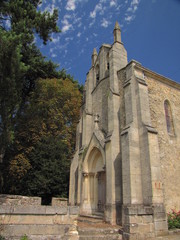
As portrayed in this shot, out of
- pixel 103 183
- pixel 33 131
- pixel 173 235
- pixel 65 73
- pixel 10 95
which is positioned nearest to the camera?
pixel 173 235

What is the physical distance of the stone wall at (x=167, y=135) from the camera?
Answer: 10.8m

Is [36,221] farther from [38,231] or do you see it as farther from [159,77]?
[159,77]

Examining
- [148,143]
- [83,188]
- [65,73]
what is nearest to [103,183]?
[83,188]

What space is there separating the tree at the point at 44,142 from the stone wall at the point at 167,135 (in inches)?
366

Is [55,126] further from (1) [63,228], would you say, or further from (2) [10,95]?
(1) [63,228]

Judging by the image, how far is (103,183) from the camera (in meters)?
13.0

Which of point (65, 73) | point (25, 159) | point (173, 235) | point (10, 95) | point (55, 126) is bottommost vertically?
point (173, 235)

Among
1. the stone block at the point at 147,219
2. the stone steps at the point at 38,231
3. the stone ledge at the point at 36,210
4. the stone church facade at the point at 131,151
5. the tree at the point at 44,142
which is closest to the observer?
the stone steps at the point at 38,231

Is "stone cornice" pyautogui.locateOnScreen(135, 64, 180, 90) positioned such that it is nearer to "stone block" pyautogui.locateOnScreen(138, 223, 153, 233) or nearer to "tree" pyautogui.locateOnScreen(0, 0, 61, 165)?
"tree" pyautogui.locateOnScreen(0, 0, 61, 165)

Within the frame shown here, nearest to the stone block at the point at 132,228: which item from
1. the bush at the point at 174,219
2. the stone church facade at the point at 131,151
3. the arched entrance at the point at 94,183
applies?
the stone church facade at the point at 131,151

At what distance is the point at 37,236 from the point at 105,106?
10.7 meters

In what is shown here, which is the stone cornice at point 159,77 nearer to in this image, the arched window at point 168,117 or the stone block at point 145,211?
the arched window at point 168,117

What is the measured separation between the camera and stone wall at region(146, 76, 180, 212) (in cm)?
1082

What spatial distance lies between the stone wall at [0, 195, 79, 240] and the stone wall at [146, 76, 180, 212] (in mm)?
6311
